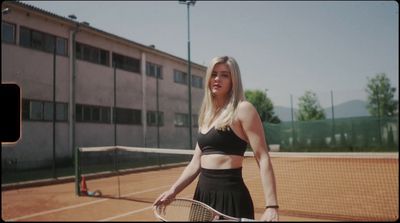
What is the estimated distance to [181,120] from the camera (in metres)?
31.3

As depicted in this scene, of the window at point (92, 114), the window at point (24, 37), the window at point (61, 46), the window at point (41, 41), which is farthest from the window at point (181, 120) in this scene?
the window at point (24, 37)

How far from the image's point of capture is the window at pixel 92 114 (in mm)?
20594

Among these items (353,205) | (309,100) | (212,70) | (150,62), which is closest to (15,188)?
(353,205)

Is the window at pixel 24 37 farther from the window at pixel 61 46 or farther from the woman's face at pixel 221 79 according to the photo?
the woman's face at pixel 221 79

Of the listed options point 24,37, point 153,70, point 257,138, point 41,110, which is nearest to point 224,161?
point 257,138

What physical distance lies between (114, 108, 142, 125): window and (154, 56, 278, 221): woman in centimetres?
2146

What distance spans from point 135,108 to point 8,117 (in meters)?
24.7

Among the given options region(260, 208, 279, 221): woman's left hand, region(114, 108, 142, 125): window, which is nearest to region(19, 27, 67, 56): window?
region(114, 108, 142, 125): window

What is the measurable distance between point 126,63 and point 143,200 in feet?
53.0

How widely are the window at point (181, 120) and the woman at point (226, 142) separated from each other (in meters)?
28.0

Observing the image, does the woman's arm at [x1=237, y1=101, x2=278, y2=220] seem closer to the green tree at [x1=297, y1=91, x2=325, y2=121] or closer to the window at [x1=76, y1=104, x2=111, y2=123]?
the window at [x1=76, y1=104, x2=111, y2=123]

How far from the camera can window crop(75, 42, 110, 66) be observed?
20936 mm

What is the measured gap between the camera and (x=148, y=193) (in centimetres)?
1111

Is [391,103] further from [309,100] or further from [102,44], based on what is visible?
[102,44]
